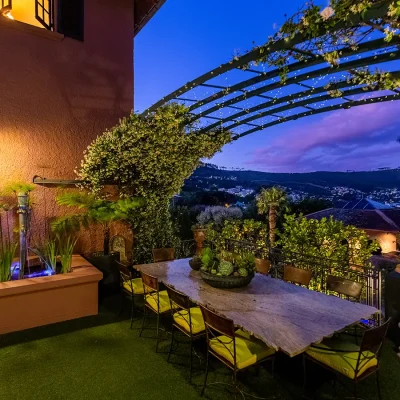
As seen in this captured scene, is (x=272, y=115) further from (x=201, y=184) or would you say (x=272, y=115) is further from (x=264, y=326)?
(x=201, y=184)

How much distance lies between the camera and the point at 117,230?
693 centimetres

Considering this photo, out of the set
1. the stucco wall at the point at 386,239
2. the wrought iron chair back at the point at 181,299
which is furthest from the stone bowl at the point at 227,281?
the stucco wall at the point at 386,239

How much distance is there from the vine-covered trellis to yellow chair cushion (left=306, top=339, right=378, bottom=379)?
290 centimetres

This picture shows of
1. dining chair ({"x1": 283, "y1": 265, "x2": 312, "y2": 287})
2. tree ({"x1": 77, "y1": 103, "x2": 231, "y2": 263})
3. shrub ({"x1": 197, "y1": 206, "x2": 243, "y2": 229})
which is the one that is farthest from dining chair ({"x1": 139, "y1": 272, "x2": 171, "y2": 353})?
shrub ({"x1": 197, "y1": 206, "x2": 243, "y2": 229})

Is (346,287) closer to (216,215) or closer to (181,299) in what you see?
(181,299)

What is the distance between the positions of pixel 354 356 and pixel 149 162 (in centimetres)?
477

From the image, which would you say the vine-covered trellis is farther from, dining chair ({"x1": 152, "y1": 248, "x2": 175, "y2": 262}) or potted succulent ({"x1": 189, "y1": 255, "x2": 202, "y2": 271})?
dining chair ({"x1": 152, "y1": 248, "x2": 175, "y2": 262})

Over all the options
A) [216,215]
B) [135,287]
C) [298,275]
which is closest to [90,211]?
[135,287]

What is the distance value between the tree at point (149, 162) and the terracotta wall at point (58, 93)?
1.56ft

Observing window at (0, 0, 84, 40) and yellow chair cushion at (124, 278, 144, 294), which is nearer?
yellow chair cushion at (124, 278, 144, 294)

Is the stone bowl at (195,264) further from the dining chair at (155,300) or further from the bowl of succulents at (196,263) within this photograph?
the dining chair at (155,300)

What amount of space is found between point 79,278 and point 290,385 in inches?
124

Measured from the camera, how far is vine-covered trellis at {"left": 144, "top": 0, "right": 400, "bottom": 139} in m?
3.53

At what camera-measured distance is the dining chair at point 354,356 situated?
8.29 ft
